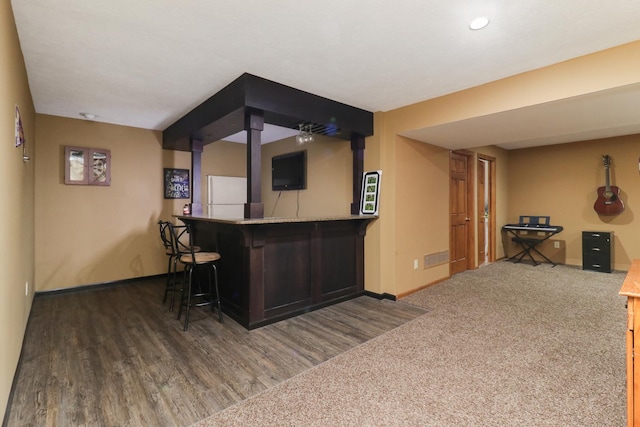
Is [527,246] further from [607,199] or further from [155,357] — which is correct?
[155,357]

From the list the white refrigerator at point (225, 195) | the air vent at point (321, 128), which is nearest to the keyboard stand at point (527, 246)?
the air vent at point (321, 128)

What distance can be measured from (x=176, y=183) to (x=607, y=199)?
7.56m

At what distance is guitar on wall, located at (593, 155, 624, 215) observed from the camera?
5262mm

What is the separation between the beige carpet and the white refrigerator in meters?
3.91

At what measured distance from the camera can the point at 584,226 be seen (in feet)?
18.8

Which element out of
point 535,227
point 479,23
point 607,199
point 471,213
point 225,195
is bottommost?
point 535,227

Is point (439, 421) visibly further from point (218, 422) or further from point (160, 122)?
point (160, 122)

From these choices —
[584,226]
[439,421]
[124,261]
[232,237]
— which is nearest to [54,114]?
[124,261]

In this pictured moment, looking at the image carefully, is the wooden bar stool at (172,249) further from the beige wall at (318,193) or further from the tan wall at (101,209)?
the beige wall at (318,193)

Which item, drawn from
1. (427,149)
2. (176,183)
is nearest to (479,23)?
(427,149)

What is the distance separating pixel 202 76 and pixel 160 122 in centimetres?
200

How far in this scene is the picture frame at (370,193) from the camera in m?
3.90

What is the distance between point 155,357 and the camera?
240 cm

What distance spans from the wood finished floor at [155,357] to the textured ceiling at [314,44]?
2443mm
